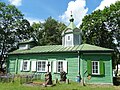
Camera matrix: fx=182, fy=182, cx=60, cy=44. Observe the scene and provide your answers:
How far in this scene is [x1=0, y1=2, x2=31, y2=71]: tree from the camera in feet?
115

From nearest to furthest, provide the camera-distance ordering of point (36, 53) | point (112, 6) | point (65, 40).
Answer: point (36, 53), point (65, 40), point (112, 6)

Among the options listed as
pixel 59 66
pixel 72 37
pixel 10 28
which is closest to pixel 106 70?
pixel 59 66

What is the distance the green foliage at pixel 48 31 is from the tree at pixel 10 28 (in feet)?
23.9

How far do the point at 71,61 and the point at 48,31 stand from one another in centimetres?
2536

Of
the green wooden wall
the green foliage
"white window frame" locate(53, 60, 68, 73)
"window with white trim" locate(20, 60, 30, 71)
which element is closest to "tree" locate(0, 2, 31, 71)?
the green foliage

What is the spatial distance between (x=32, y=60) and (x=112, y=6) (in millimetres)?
19882

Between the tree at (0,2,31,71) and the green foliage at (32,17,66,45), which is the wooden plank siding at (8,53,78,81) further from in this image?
the green foliage at (32,17,66,45)

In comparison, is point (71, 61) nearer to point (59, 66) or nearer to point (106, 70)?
point (59, 66)

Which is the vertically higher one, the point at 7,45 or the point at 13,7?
the point at 13,7

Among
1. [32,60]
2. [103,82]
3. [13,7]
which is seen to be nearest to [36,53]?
[32,60]

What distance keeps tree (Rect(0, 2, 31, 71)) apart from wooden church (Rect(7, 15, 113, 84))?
1028 cm

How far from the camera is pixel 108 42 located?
36.5 metres

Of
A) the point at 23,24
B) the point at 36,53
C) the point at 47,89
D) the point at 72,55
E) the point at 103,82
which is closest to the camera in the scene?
the point at 47,89

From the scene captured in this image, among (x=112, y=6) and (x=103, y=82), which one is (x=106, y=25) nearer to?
(x=112, y=6)
